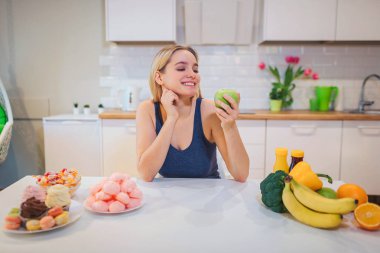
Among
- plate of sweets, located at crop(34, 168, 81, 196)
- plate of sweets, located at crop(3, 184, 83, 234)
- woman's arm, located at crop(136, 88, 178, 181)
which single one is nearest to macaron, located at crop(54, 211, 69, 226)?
plate of sweets, located at crop(3, 184, 83, 234)

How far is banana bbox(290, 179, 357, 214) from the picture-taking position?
0.79 metres

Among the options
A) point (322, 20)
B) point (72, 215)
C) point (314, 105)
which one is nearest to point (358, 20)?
point (322, 20)

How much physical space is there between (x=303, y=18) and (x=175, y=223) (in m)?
2.60

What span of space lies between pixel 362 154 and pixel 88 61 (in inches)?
110

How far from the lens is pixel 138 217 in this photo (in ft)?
2.94

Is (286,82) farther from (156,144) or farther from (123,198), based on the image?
(123,198)

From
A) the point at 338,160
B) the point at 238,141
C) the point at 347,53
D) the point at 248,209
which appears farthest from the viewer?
the point at 347,53

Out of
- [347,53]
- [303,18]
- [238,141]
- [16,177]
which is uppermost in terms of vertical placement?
[303,18]

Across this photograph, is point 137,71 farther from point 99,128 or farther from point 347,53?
point 347,53

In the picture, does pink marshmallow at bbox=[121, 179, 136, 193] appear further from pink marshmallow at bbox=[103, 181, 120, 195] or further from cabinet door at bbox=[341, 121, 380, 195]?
cabinet door at bbox=[341, 121, 380, 195]

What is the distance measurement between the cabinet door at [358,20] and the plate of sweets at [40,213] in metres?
2.84

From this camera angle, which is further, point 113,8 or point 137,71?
point 137,71

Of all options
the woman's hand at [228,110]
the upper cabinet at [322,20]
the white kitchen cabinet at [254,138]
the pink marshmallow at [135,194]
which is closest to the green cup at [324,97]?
the upper cabinet at [322,20]

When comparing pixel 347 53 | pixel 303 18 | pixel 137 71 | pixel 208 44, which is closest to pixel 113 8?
pixel 137 71
